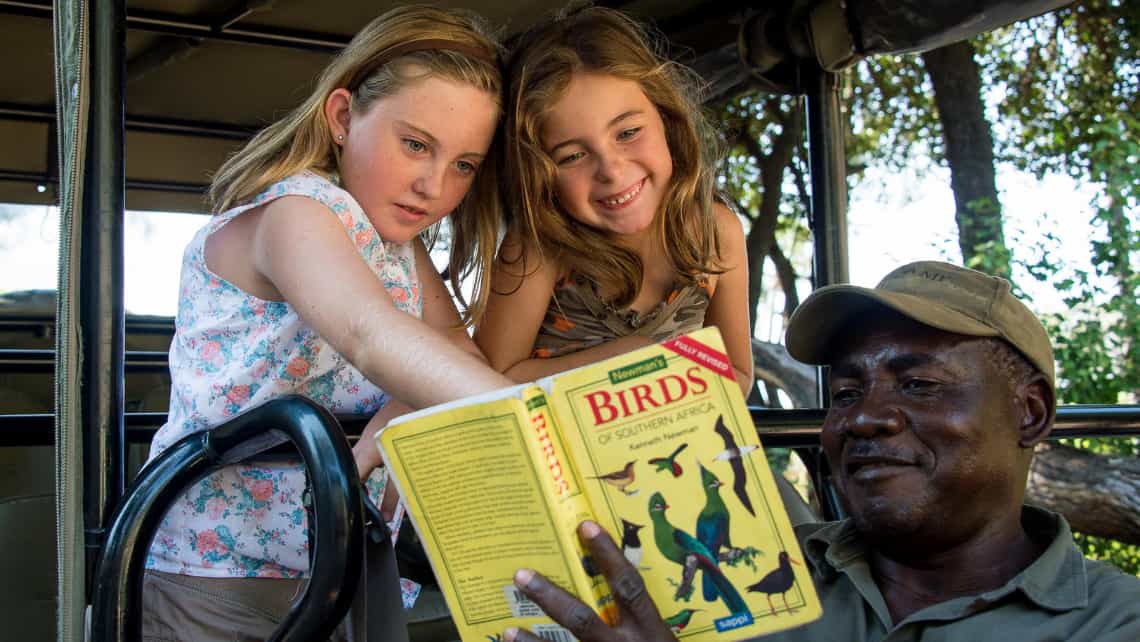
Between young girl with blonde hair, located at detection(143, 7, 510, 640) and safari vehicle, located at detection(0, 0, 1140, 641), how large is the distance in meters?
0.10

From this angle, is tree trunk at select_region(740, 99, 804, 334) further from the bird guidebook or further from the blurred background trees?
the bird guidebook

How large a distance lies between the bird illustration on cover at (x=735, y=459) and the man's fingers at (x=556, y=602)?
18 cm

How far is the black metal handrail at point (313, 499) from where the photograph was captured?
3.92ft

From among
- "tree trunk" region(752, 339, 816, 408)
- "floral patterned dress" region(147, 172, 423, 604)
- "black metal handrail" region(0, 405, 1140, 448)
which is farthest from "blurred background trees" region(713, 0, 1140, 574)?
"floral patterned dress" region(147, 172, 423, 604)

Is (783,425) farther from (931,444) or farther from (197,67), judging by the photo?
(197,67)

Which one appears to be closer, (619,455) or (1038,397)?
(619,455)

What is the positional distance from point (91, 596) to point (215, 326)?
1.30 feet

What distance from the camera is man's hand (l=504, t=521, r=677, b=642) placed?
1.07m

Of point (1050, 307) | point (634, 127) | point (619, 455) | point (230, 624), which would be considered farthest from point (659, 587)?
point (1050, 307)

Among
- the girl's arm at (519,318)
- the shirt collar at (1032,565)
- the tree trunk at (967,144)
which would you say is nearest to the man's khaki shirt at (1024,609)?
the shirt collar at (1032,565)

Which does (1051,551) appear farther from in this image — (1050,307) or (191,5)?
(1050,307)

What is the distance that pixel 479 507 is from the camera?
1067mm

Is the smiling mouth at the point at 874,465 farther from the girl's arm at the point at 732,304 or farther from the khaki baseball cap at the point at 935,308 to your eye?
the girl's arm at the point at 732,304

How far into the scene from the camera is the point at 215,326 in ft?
5.38
